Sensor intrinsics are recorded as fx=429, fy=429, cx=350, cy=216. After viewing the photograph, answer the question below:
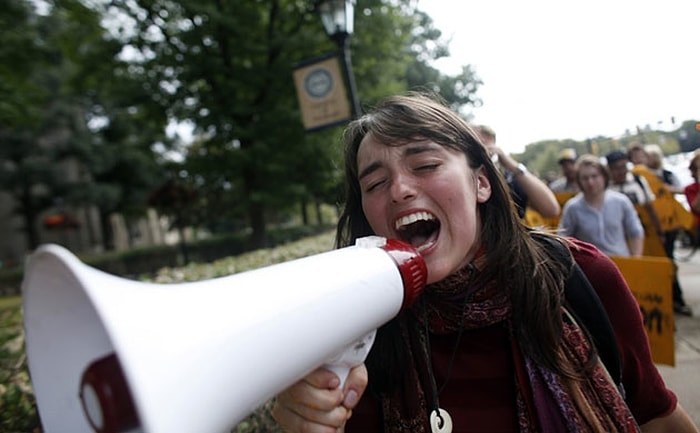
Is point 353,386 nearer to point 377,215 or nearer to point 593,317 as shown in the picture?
point 377,215

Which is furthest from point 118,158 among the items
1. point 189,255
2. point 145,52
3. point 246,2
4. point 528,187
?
point 528,187

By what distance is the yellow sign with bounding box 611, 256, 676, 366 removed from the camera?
2453mm

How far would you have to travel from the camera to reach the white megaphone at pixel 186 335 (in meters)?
0.55

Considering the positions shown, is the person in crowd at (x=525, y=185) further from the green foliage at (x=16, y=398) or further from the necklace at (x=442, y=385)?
the green foliage at (x=16, y=398)

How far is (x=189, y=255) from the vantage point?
20.0m

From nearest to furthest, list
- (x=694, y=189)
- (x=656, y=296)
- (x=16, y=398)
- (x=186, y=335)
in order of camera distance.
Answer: (x=186, y=335), (x=16, y=398), (x=656, y=296), (x=694, y=189)

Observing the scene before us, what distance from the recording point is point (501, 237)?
1237mm

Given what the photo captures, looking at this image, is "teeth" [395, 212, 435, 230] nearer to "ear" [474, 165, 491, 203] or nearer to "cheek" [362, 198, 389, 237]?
"cheek" [362, 198, 389, 237]

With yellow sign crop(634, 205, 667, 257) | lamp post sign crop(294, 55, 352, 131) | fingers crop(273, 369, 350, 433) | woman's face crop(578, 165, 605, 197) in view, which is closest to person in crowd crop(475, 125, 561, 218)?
woman's face crop(578, 165, 605, 197)

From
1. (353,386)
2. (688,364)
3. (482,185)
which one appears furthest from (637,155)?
(353,386)

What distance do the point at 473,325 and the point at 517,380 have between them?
17 centimetres

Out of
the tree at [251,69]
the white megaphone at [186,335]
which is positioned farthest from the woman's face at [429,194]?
the tree at [251,69]

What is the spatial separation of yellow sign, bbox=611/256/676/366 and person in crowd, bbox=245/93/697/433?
60.3 inches

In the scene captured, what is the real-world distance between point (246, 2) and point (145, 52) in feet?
9.59
